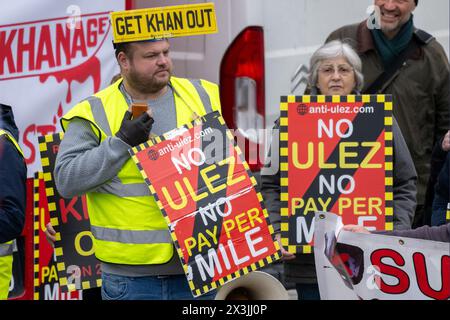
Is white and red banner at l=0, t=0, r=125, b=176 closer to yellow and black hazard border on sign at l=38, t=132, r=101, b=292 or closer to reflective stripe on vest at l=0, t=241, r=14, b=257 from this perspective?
yellow and black hazard border on sign at l=38, t=132, r=101, b=292

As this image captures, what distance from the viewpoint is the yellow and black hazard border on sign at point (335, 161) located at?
18.4 feet

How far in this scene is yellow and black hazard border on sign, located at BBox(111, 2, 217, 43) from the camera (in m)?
5.34

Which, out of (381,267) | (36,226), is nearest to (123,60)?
(36,226)

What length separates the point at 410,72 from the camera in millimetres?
6387

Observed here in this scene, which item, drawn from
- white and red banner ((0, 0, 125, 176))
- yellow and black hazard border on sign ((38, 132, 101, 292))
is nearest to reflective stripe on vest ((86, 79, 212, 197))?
yellow and black hazard border on sign ((38, 132, 101, 292))

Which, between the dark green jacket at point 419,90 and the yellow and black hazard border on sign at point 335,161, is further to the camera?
the dark green jacket at point 419,90

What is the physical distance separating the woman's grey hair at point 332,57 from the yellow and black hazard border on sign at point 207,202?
77 centimetres

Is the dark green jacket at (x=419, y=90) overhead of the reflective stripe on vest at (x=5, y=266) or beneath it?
overhead

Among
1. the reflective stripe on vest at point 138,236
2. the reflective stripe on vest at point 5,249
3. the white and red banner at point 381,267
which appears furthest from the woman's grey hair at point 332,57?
the reflective stripe on vest at point 5,249

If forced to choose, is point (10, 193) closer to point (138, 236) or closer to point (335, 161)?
point (138, 236)

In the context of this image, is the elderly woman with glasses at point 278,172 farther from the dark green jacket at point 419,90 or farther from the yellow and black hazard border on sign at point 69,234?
the yellow and black hazard border on sign at point 69,234

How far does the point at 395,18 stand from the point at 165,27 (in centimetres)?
147

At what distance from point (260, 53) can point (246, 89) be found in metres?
0.18

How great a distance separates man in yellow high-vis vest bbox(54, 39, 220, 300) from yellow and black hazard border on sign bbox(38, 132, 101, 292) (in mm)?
492
